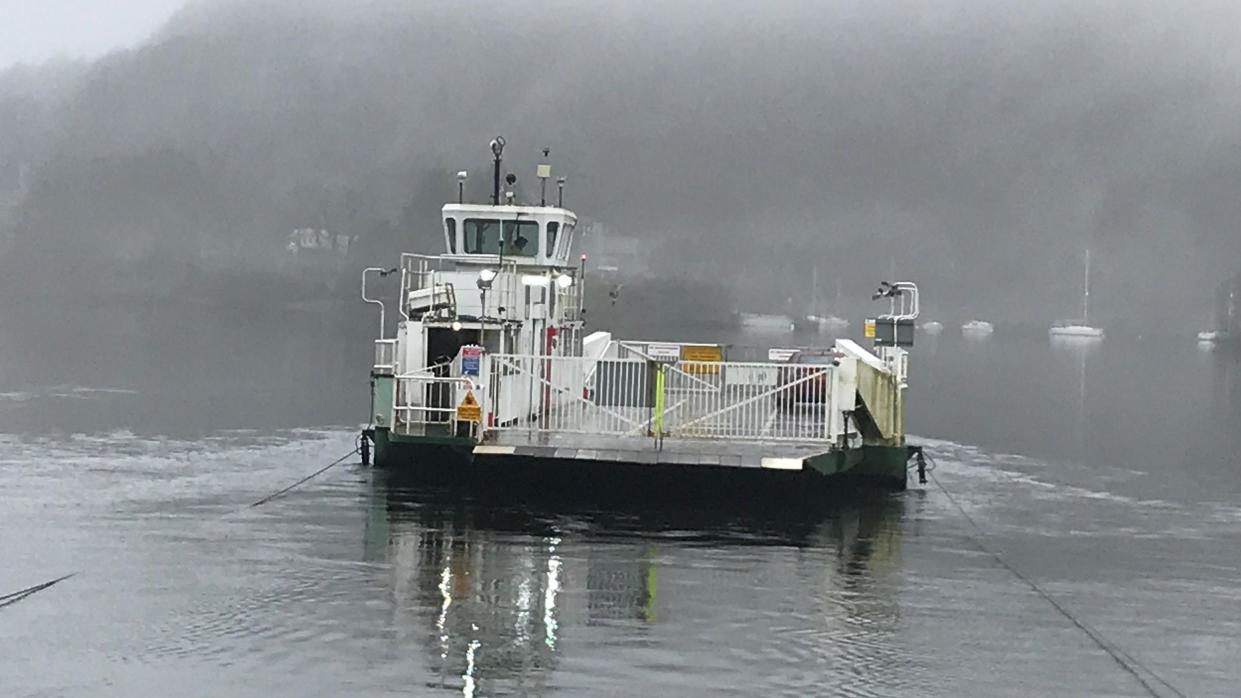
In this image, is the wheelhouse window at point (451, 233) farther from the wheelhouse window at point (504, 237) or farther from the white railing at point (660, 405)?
the white railing at point (660, 405)

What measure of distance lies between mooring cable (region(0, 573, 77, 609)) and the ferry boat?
6.78 meters

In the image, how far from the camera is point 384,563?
53.7 ft

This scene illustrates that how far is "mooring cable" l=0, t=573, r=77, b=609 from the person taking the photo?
13.9 metres

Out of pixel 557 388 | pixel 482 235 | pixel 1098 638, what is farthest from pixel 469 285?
pixel 1098 638

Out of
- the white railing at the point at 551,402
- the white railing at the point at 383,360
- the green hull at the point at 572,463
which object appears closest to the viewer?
the green hull at the point at 572,463

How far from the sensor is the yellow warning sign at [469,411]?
21547mm

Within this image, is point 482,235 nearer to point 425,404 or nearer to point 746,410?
point 425,404

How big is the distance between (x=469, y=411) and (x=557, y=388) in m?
1.45

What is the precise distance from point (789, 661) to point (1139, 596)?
638 centimetres

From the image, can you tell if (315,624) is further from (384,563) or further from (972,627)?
(972,627)

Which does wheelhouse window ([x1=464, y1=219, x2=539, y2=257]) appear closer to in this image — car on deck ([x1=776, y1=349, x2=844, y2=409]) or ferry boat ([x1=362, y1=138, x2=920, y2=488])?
ferry boat ([x1=362, y1=138, x2=920, y2=488])

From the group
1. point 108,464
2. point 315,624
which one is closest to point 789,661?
point 315,624

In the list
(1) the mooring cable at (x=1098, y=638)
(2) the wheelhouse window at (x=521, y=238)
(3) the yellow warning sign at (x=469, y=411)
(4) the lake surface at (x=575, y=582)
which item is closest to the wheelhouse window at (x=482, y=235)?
(2) the wheelhouse window at (x=521, y=238)

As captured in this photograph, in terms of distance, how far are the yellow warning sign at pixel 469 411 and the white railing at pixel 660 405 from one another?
335 mm
